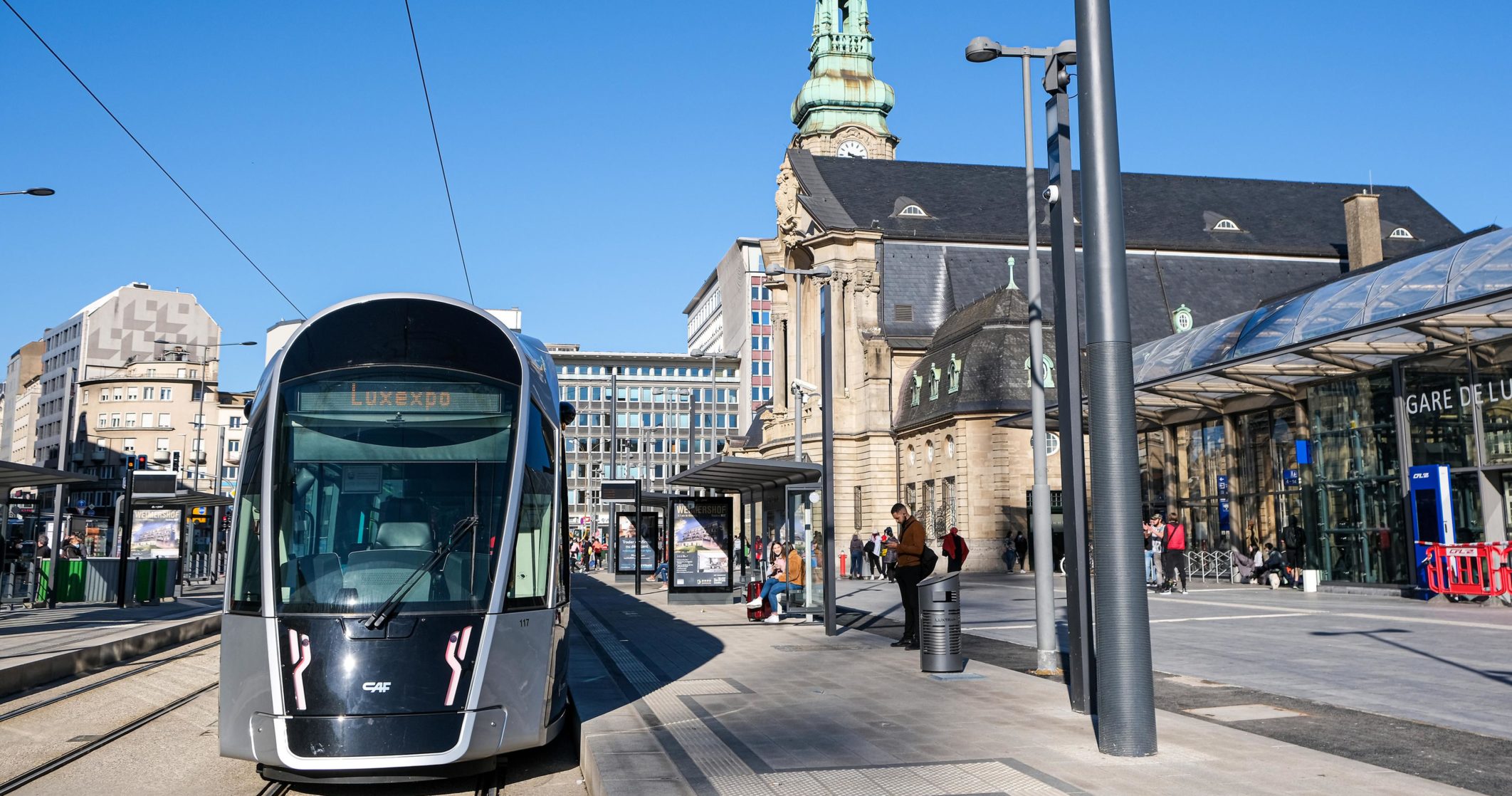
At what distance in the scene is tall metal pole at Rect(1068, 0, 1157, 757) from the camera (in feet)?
26.4

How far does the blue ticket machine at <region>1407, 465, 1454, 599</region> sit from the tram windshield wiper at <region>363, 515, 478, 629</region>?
21.5 m

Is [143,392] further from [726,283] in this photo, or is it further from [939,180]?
[939,180]

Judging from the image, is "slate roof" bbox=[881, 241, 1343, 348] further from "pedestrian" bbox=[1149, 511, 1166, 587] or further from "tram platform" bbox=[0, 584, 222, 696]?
"tram platform" bbox=[0, 584, 222, 696]

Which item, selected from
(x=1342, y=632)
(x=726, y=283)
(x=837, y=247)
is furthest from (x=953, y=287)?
(x=726, y=283)

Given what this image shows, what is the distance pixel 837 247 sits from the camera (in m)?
61.2

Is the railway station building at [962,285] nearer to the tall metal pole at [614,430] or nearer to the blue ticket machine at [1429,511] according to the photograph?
the tall metal pole at [614,430]

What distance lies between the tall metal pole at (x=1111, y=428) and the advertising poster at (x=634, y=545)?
31.1 metres

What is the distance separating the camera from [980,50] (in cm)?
1513

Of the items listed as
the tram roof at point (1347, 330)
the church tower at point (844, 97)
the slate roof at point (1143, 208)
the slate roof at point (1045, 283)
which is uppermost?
the church tower at point (844, 97)

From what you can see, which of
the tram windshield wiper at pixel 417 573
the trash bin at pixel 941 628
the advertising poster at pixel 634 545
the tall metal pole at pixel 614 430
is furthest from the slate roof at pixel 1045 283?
the tram windshield wiper at pixel 417 573

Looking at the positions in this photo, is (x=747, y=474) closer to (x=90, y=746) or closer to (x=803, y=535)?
(x=803, y=535)

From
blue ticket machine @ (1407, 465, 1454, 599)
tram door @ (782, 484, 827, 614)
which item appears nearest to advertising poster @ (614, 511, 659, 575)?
tram door @ (782, 484, 827, 614)

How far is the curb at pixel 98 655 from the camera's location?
14.4 m

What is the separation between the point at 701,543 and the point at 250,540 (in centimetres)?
1977
